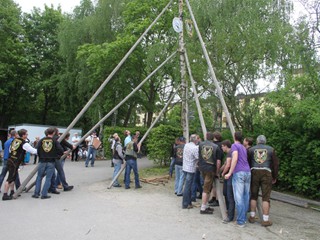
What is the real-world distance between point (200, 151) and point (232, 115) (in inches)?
211

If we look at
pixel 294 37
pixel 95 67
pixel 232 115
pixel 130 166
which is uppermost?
pixel 95 67

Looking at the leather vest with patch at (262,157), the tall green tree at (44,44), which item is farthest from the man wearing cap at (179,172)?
the tall green tree at (44,44)

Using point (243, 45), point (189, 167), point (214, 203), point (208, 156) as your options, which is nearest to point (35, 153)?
point (189, 167)

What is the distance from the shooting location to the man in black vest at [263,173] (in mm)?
6199

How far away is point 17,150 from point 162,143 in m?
7.64

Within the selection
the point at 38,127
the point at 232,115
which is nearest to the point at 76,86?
the point at 38,127

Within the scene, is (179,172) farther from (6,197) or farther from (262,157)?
(6,197)

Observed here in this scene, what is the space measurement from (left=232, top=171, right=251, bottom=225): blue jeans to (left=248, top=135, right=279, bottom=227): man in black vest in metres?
0.20

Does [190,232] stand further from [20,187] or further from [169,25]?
[169,25]

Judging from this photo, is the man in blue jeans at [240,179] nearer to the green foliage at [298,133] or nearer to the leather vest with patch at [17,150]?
the green foliage at [298,133]

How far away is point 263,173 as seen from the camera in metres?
6.26

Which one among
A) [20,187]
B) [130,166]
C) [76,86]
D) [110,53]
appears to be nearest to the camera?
[20,187]

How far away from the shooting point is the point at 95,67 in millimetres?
22797

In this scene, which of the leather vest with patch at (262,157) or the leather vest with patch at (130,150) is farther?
the leather vest with patch at (130,150)
